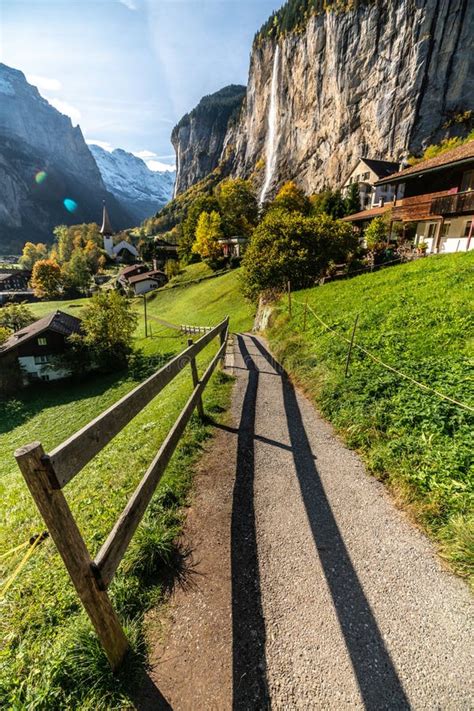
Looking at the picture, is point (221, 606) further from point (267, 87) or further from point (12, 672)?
point (267, 87)

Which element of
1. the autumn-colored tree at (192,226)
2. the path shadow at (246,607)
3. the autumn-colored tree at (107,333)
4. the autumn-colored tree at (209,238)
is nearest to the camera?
the path shadow at (246,607)

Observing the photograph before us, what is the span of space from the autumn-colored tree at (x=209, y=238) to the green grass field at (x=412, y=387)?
4320 cm

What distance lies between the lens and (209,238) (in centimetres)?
5150

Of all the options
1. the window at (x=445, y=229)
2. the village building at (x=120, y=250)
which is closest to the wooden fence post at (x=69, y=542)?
the window at (x=445, y=229)

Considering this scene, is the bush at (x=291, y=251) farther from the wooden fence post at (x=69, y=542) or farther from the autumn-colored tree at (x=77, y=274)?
the autumn-colored tree at (x=77, y=274)

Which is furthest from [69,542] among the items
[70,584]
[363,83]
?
[363,83]

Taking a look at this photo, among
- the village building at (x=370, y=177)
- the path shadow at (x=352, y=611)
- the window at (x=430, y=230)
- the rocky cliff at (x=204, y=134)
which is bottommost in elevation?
the path shadow at (x=352, y=611)

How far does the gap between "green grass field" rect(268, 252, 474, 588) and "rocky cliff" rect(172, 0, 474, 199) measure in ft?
211

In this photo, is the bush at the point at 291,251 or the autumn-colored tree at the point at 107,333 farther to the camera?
the autumn-colored tree at the point at 107,333

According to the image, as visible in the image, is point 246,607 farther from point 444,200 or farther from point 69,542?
point 444,200

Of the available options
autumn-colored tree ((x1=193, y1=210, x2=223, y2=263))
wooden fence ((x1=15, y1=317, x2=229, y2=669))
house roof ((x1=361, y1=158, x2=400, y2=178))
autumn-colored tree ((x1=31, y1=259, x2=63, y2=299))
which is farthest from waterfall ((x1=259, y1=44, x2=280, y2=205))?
wooden fence ((x1=15, y1=317, x2=229, y2=669))

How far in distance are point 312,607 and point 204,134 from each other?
685 ft

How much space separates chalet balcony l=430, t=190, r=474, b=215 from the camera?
16.6 meters

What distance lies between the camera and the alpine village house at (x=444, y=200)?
56.2 ft
